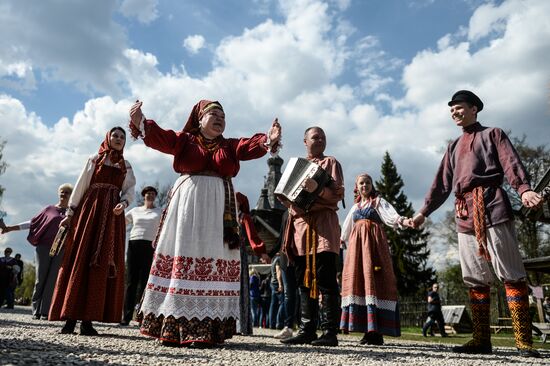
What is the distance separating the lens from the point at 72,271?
4.61m

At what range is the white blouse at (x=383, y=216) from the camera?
5379 millimetres

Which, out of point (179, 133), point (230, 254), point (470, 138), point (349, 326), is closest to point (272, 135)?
point (179, 133)

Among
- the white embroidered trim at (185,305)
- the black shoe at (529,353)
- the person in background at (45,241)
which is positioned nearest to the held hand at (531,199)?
the black shoe at (529,353)

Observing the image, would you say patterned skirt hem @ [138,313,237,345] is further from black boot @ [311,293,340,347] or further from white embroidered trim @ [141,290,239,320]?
A: black boot @ [311,293,340,347]

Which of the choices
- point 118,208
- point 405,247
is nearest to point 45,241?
point 118,208

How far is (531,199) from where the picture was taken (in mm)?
3611

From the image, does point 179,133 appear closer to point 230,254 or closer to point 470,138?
point 230,254

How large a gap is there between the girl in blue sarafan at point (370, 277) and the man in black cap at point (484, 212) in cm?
75

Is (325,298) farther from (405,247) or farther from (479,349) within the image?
(405,247)

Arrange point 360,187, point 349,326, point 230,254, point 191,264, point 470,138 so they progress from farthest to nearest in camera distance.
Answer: point 360,187 < point 349,326 < point 470,138 < point 230,254 < point 191,264

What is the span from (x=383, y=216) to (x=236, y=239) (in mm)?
2348

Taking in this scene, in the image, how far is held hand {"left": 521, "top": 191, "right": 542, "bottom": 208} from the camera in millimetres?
3562

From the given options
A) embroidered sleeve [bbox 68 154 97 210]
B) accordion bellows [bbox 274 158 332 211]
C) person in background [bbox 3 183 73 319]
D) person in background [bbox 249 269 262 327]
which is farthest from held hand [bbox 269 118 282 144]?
person in background [bbox 249 269 262 327]

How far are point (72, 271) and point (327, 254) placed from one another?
274cm
